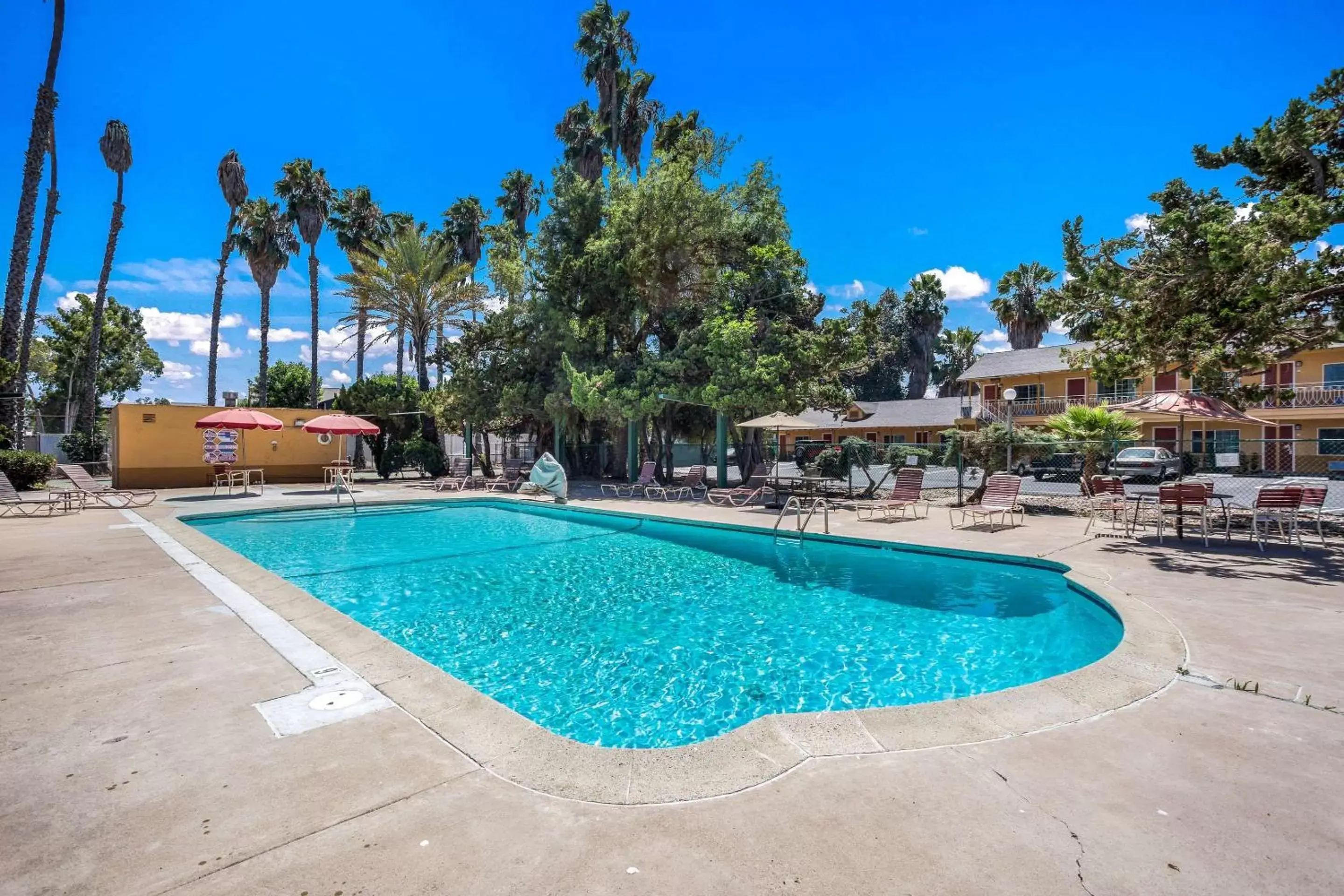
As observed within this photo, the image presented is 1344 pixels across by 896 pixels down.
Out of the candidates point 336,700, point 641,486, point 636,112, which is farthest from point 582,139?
point 336,700

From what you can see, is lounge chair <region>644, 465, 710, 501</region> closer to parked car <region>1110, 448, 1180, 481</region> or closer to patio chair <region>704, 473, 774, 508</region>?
patio chair <region>704, 473, 774, 508</region>

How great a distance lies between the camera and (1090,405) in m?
32.1

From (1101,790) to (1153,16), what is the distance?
1334 cm

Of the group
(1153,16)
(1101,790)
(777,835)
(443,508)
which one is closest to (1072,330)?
(1153,16)

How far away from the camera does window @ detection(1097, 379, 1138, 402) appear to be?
101ft

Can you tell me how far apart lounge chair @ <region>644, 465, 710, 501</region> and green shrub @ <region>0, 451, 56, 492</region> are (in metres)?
18.2

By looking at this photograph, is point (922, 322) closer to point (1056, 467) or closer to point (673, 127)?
point (1056, 467)

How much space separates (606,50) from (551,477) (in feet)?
67.7

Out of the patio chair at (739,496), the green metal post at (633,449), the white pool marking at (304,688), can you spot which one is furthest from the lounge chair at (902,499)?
the white pool marking at (304,688)

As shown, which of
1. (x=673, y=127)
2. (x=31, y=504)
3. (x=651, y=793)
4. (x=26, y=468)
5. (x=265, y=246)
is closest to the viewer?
(x=651, y=793)

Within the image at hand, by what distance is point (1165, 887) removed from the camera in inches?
79.4

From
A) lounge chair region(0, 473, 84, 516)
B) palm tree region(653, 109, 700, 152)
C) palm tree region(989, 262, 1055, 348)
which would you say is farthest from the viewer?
palm tree region(989, 262, 1055, 348)

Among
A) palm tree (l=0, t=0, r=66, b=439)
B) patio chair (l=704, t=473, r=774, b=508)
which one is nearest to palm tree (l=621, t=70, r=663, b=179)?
patio chair (l=704, t=473, r=774, b=508)

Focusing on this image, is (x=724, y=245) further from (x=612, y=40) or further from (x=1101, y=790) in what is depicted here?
(x=1101, y=790)
